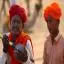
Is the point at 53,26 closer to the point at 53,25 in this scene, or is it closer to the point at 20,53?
the point at 53,25

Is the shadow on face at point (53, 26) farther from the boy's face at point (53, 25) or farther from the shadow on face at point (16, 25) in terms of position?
the shadow on face at point (16, 25)

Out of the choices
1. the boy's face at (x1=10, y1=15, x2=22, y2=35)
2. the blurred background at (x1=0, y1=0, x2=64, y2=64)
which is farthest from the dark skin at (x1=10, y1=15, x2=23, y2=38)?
the blurred background at (x1=0, y1=0, x2=64, y2=64)

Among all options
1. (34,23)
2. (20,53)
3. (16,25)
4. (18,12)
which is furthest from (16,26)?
(34,23)

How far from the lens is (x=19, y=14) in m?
4.94

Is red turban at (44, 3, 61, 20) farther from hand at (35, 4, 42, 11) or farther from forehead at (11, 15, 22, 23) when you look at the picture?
hand at (35, 4, 42, 11)

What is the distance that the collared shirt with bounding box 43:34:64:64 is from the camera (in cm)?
471

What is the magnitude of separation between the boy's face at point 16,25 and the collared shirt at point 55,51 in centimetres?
43

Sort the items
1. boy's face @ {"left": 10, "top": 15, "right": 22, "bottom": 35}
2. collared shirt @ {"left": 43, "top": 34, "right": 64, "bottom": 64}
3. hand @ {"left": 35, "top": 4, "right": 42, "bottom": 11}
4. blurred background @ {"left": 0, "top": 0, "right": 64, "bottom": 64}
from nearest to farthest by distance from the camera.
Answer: collared shirt @ {"left": 43, "top": 34, "right": 64, "bottom": 64} → boy's face @ {"left": 10, "top": 15, "right": 22, "bottom": 35} → blurred background @ {"left": 0, "top": 0, "right": 64, "bottom": 64} → hand @ {"left": 35, "top": 4, "right": 42, "bottom": 11}

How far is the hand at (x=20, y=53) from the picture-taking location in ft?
14.8

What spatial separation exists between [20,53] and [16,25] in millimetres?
481

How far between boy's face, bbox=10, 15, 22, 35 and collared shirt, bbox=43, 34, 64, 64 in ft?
1.41

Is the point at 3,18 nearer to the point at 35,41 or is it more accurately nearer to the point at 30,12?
the point at 30,12

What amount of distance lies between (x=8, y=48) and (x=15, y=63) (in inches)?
8.4

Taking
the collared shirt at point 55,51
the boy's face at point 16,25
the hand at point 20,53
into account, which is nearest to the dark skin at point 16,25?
the boy's face at point 16,25
